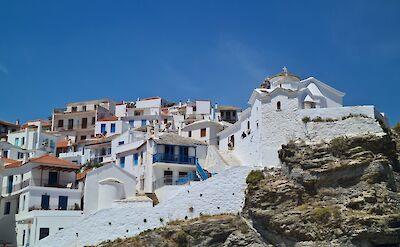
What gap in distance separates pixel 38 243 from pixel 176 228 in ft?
37.8

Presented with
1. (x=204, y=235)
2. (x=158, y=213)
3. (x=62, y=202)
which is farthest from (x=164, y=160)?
(x=204, y=235)

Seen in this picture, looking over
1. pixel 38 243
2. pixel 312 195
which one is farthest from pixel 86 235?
pixel 312 195

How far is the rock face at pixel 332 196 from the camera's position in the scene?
34.1m

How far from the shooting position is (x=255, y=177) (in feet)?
130

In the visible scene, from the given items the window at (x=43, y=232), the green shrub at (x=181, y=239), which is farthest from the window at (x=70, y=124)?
the green shrub at (x=181, y=239)

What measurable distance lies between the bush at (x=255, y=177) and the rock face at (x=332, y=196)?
0.27 meters

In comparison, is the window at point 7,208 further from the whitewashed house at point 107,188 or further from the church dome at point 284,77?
the church dome at point 284,77

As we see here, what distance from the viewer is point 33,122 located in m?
86.2

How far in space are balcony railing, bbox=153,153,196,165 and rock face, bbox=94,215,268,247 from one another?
32.5ft

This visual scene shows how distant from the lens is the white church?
38969 millimetres

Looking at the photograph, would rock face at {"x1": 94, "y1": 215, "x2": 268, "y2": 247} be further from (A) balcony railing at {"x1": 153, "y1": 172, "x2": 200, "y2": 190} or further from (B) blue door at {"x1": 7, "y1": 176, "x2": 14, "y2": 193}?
(B) blue door at {"x1": 7, "y1": 176, "x2": 14, "y2": 193}

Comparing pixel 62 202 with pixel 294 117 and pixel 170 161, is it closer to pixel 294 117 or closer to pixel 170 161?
pixel 170 161

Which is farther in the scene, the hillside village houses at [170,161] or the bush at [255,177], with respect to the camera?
the hillside village houses at [170,161]

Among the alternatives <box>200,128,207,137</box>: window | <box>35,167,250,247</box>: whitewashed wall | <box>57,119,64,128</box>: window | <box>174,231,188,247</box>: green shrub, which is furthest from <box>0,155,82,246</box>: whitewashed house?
<box>57,119,64,128</box>: window
